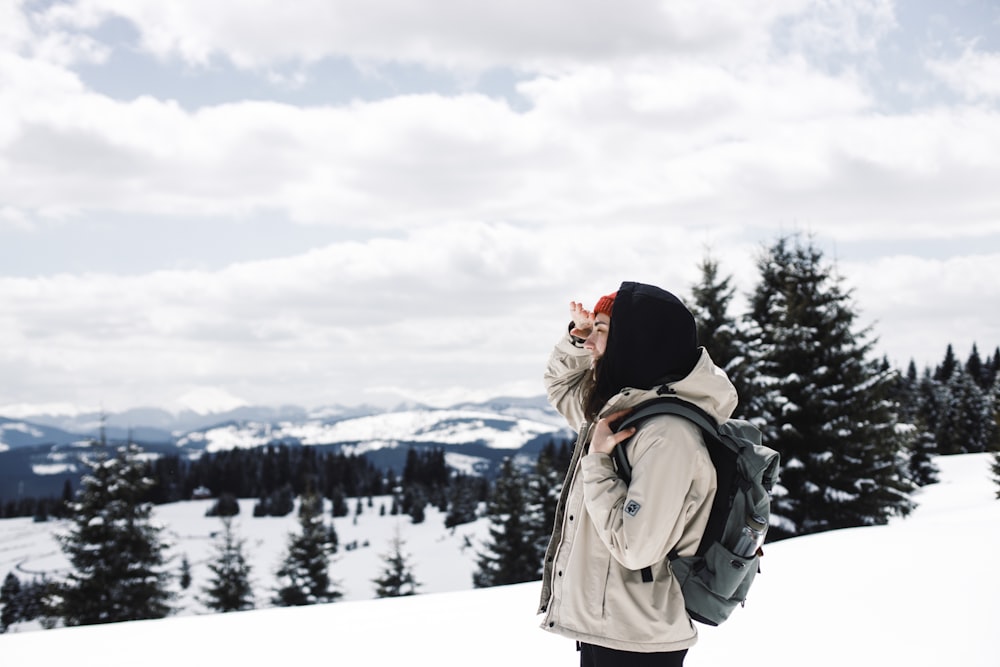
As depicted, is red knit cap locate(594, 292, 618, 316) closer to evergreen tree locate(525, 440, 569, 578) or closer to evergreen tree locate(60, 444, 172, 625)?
evergreen tree locate(60, 444, 172, 625)

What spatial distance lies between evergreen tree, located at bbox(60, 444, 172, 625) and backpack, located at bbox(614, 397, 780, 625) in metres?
23.0

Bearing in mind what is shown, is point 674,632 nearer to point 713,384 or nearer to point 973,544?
point 713,384

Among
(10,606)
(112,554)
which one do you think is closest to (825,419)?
(112,554)

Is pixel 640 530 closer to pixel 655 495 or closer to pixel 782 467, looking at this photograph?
pixel 655 495

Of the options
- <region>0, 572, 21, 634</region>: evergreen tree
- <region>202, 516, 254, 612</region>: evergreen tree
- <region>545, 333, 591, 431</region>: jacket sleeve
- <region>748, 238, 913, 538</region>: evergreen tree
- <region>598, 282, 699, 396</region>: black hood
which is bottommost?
<region>0, 572, 21, 634</region>: evergreen tree

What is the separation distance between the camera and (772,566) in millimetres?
7359

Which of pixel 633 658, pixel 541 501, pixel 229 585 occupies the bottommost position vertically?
pixel 229 585

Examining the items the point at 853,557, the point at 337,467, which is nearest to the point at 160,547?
the point at 853,557

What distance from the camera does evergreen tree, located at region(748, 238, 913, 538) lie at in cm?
1809

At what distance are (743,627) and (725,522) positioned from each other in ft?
12.5

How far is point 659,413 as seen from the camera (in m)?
2.40

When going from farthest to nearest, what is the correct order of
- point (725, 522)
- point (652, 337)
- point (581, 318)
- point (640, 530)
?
point (581, 318) < point (652, 337) < point (725, 522) < point (640, 530)

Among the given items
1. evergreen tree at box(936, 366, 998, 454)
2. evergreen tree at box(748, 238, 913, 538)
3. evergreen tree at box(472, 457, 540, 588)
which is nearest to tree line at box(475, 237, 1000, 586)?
evergreen tree at box(748, 238, 913, 538)

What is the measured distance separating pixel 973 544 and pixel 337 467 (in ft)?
370
